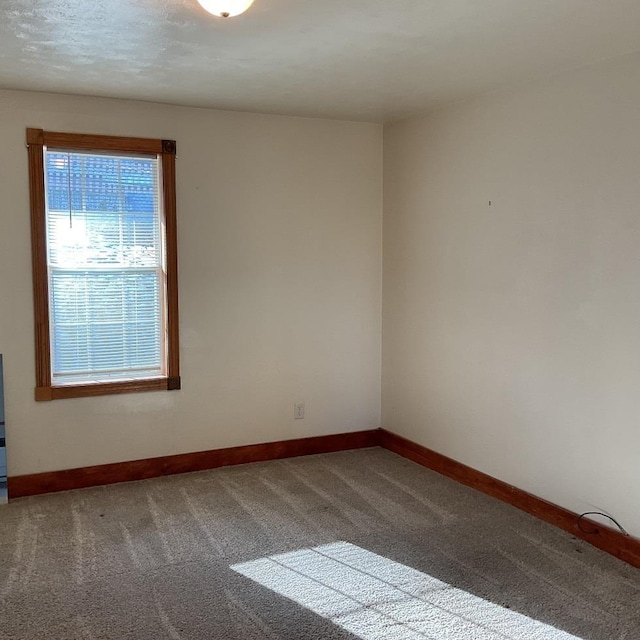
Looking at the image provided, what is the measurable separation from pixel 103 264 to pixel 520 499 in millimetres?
2850

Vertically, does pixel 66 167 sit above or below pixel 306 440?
above

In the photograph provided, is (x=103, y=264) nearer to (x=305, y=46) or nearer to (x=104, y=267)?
(x=104, y=267)

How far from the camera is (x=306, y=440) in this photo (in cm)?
468

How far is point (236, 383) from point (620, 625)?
2.70m

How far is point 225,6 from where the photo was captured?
7.42 ft

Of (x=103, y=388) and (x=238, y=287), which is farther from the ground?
(x=238, y=287)

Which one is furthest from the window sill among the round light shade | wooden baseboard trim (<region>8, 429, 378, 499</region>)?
the round light shade

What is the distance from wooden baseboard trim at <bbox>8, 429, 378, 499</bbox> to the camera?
391 cm

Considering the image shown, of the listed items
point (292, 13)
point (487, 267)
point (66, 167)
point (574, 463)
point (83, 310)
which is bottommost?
point (574, 463)

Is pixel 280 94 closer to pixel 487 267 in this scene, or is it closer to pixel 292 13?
pixel 292 13

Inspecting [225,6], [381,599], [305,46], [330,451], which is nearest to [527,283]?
[305,46]

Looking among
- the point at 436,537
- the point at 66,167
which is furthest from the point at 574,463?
the point at 66,167

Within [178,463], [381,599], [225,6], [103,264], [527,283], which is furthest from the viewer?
[178,463]

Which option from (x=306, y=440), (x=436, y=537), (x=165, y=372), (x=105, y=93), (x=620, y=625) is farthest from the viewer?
(x=306, y=440)
